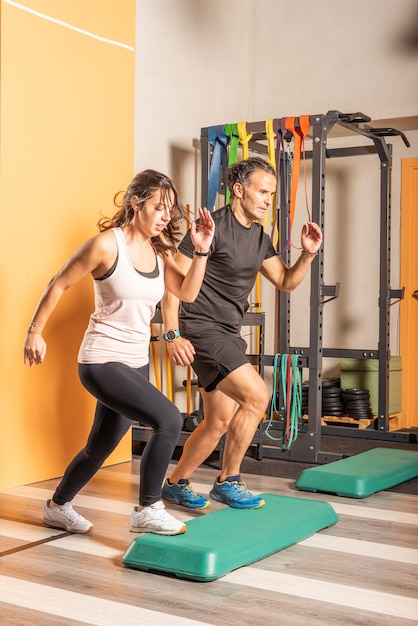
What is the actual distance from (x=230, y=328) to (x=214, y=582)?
123 cm

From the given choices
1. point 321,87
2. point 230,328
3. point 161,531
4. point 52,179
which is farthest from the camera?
point 321,87

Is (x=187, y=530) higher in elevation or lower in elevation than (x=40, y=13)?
lower

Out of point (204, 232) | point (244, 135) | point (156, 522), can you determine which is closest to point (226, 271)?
point (204, 232)

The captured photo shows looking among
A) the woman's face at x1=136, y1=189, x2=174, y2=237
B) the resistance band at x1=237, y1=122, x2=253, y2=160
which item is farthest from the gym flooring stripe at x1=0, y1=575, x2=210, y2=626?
the resistance band at x1=237, y1=122, x2=253, y2=160

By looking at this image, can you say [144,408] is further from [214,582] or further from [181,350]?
[214,582]

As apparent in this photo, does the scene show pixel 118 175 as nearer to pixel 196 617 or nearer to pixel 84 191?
pixel 84 191

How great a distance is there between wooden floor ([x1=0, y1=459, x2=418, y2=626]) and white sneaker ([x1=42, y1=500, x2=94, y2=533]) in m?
0.03

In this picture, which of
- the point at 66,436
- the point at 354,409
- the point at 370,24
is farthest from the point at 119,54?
the point at 354,409

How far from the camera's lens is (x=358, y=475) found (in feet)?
13.1

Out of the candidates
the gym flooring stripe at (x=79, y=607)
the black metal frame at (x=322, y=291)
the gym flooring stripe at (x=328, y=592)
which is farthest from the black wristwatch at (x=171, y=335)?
the black metal frame at (x=322, y=291)

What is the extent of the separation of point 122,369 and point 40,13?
2.07 metres

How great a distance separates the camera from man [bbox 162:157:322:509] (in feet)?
11.3

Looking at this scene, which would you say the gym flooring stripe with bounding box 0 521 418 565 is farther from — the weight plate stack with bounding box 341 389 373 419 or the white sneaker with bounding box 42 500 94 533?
the weight plate stack with bounding box 341 389 373 419

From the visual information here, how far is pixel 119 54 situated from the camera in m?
4.59
